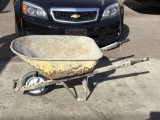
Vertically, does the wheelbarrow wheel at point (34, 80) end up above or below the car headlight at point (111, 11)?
below

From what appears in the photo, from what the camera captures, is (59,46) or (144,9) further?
(144,9)

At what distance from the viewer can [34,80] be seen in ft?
15.1

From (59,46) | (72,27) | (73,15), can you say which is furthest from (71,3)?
(59,46)

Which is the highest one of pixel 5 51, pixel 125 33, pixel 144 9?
pixel 5 51

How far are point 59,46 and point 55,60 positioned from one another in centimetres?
72

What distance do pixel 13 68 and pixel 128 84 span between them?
198 cm

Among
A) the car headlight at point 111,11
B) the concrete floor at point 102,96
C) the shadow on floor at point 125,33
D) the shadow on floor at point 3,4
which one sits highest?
the car headlight at point 111,11

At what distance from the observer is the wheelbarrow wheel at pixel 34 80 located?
4574mm

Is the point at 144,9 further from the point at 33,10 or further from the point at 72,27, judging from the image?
the point at 33,10

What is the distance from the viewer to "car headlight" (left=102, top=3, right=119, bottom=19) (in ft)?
20.2

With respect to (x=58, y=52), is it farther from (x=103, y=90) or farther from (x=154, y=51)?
(x=154, y=51)

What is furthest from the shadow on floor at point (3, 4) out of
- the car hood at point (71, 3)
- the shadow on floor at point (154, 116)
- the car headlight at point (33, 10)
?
the shadow on floor at point (154, 116)

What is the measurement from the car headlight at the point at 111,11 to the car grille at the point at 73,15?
0.28 metres

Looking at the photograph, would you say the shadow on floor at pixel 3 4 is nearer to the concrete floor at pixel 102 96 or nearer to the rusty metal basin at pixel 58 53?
the concrete floor at pixel 102 96
